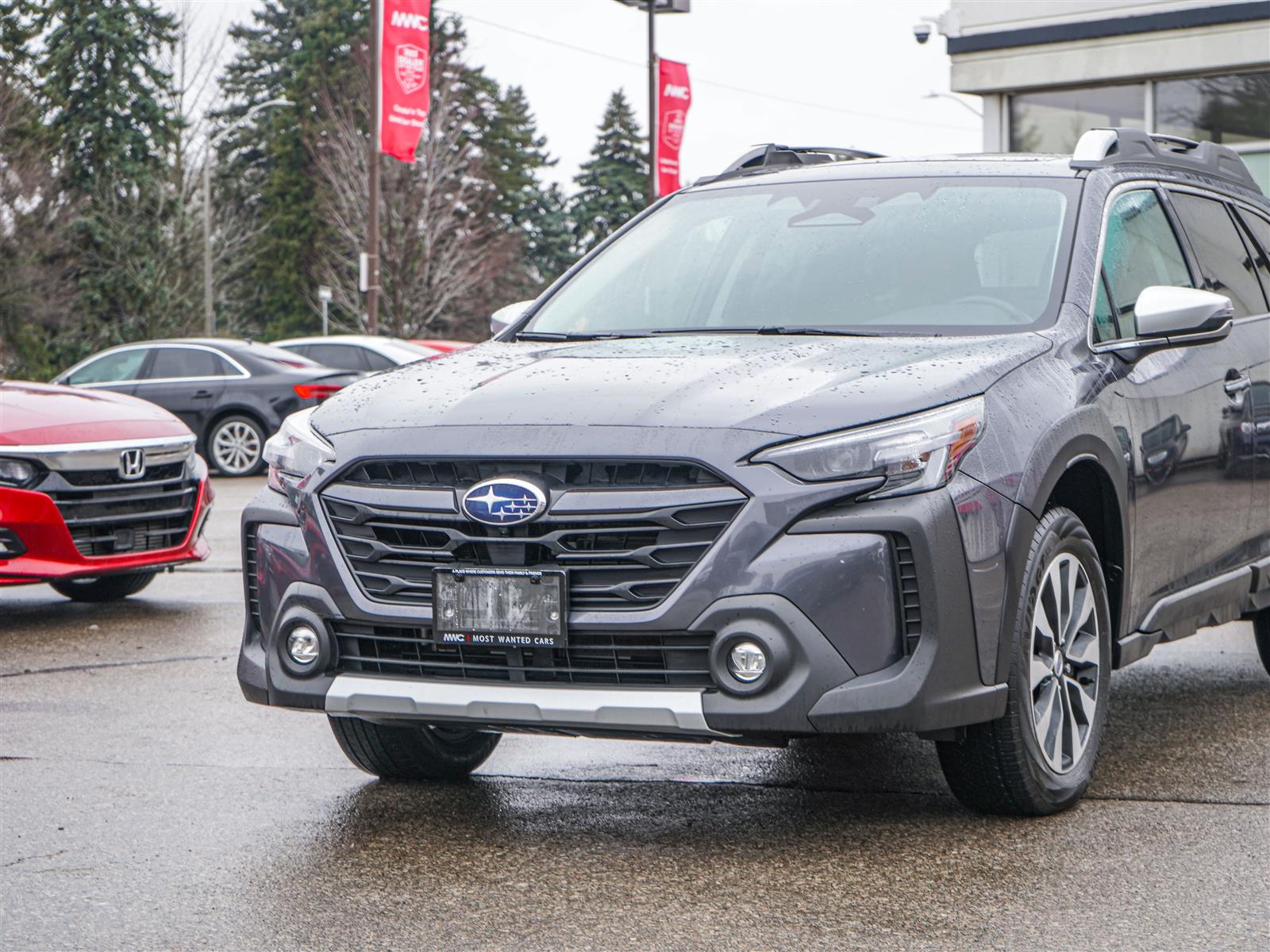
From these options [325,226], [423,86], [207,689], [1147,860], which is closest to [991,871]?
[1147,860]

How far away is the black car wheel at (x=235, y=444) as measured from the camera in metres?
19.8

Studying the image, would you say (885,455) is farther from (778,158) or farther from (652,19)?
(652,19)

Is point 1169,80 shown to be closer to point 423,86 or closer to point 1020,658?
point 423,86

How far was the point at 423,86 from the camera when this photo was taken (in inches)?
1086

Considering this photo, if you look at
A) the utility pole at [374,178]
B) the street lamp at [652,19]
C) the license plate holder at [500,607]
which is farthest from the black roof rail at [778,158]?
the street lamp at [652,19]

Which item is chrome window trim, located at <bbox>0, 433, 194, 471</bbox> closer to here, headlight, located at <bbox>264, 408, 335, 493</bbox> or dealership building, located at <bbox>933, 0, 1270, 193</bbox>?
headlight, located at <bbox>264, 408, 335, 493</bbox>

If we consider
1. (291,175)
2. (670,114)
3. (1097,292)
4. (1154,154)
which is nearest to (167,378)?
(670,114)

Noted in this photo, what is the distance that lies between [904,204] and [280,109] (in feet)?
235

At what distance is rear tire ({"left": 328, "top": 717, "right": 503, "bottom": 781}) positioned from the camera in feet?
16.6

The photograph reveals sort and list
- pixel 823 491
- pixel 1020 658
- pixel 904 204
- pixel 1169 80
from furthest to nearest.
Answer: pixel 1169 80 → pixel 904 204 → pixel 1020 658 → pixel 823 491

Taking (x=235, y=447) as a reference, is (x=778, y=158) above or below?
above

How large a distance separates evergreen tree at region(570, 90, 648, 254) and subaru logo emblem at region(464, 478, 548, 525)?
7754 cm

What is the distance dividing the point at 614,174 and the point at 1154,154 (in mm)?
76715

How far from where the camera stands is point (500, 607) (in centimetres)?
422
